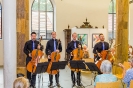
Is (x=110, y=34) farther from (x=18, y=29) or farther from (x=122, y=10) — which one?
(x=18, y=29)

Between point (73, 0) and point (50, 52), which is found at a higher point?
point (73, 0)

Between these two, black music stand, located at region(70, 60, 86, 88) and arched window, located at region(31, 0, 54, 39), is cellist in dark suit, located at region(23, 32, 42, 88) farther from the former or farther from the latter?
arched window, located at region(31, 0, 54, 39)

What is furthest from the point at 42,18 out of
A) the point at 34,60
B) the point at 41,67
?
the point at 41,67

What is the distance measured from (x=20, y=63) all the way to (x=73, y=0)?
27.3ft

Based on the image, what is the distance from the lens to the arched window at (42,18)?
15117mm

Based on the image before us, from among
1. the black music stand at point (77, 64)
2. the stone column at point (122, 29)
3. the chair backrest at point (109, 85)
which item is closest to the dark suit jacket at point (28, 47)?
the black music stand at point (77, 64)

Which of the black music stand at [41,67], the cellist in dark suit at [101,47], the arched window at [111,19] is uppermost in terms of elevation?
the arched window at [111,19]

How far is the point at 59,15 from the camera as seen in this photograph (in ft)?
48.2

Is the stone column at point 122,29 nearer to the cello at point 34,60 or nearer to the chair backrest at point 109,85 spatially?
the cello at point 34,60

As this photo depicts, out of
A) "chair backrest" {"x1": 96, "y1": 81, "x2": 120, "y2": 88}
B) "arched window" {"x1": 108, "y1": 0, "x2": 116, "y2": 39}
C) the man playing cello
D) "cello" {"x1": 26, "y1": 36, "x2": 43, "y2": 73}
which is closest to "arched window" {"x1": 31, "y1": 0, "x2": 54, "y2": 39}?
"arched window" {"x1": 108, "y1": 0, "x2": 116, "y2": 39}

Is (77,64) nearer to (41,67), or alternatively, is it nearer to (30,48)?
(41,67)

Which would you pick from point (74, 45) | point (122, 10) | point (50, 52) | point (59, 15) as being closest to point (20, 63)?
point (50, 52)

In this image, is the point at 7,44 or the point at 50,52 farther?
the point at 50,52

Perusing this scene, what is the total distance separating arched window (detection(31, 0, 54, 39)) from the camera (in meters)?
15.1
